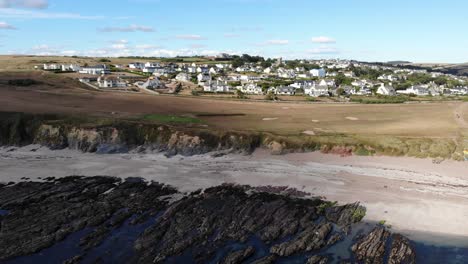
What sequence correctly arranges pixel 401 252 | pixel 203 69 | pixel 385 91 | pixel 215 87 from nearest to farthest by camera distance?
pixel 401 252 → pixel 215 87 → pixel 385 91 → pixel 203 69

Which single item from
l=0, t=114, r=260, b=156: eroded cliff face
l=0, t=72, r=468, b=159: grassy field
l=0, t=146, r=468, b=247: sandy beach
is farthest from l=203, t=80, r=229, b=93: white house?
l=0, t=146, r=468, b=247: sandy beach

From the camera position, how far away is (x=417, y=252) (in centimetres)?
2467

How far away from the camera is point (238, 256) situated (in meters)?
23.5

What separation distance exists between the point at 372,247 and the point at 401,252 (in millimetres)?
1830

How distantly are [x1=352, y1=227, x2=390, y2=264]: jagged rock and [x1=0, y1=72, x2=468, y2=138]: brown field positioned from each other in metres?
22.0

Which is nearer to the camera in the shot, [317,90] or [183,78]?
[317,90]

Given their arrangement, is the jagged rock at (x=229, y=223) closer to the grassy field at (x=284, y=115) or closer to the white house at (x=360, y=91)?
the grassy field at (x=284, y=115)

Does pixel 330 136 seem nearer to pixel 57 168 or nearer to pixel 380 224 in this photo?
pixel 380 224

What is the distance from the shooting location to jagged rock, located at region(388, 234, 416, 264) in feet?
77.2

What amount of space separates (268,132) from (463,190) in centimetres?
2204

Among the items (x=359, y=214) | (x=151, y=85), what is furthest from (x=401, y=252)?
(x=151, y=85)

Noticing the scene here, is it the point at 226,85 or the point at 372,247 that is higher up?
the point at 226,85

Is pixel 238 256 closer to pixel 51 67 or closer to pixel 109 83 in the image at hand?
pixel 109 83

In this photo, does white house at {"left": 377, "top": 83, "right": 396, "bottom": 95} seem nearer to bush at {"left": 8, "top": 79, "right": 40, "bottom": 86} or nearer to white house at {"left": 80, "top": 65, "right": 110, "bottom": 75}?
white house at {"left": 80, "top": 65, "right": 110, "bottom": 75}
